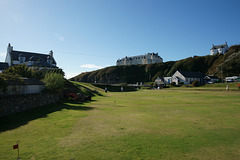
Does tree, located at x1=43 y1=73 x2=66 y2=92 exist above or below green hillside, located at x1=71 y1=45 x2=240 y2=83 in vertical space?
below

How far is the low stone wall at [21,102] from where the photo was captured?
46.4 ft

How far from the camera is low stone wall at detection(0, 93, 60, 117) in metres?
14.2

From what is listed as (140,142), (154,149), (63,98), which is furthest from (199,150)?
(63,98)

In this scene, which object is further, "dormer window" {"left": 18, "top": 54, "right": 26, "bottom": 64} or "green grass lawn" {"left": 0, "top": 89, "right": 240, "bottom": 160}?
"dormer window" {"left": 18, "top": 54, "right": 26, "bottom": 64}

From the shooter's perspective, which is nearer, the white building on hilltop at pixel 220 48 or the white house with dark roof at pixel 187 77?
the white house with dark roof at pixel 187 77

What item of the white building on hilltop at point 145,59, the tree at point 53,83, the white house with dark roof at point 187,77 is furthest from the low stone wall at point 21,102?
the white building on hilltop at point 145,59

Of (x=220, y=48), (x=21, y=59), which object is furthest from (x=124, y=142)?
(x=220, y=48)

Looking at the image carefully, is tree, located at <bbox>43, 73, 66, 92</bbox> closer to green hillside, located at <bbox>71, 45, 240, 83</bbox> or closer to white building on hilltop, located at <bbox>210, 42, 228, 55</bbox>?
green hillside, located at <bbox>71, 45, 240, 83</bbox>

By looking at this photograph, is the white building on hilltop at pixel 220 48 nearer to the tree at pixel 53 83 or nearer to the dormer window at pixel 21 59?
the dormer window at pixel 21 59

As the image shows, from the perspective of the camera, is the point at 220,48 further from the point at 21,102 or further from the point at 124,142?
the point at 124,142

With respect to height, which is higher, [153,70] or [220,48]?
[220,48]

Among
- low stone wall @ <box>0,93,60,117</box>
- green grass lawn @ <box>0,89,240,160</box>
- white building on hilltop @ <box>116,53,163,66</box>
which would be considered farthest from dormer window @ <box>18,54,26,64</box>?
white building on hilltop @ <box>116,53,163,66</box>

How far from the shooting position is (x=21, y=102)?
1675 cm

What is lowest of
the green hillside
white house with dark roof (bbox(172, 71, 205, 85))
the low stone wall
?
the low stone wall
